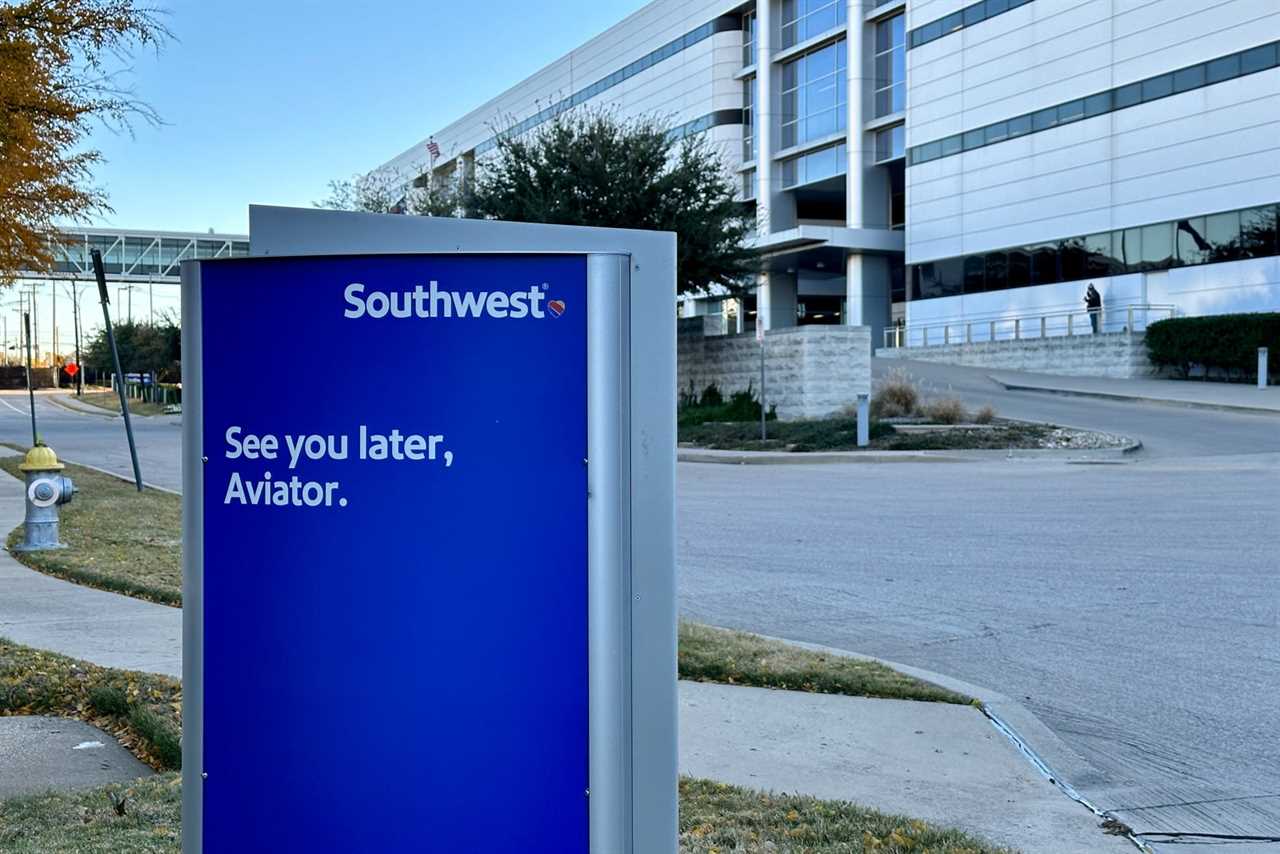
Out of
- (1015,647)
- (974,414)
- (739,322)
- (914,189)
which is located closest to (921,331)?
(914,189)

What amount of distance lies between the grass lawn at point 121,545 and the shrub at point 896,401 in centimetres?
1562

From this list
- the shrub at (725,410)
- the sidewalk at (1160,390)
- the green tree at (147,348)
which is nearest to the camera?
the sidewalk at (1160,390)

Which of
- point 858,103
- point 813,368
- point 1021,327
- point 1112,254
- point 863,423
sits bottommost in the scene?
point 863,423

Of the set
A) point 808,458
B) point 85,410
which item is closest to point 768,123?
point 85,410

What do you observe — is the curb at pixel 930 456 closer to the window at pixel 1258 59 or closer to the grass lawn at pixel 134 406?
the window at pixel 1258 59

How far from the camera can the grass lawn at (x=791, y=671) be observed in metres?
6.48

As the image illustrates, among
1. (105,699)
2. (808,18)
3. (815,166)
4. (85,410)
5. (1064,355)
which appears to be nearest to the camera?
(105,699)

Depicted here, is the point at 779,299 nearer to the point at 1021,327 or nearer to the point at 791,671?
the point at 1021,327

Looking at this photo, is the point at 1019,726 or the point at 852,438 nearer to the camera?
the point at 1019,726

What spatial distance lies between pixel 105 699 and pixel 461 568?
4.30 meters

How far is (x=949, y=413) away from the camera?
2714 centimetres

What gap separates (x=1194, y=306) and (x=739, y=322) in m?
16.4

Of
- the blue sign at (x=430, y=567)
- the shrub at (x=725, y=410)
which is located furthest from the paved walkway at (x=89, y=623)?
the shrub at (x=725, y=410)

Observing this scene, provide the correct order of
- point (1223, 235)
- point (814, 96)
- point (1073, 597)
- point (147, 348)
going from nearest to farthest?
point (1073, 597) → point (1223, 235) → point (814, 96) → point (147, 348)
